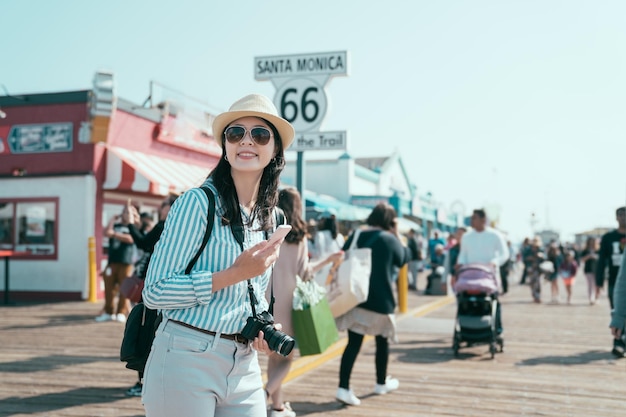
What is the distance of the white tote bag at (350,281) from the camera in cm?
616

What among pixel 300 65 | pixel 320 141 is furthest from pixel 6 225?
pixel 320 141

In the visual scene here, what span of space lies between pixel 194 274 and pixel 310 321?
2.93 m

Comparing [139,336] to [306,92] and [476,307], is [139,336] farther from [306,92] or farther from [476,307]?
[476,307]

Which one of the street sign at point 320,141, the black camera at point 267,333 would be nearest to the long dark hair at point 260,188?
the black camera at point 267,333

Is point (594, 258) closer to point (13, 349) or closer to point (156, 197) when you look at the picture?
point (156, 197)

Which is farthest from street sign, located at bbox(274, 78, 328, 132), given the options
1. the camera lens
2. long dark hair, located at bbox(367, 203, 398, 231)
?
the camera lens

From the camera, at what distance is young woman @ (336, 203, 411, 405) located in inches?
246

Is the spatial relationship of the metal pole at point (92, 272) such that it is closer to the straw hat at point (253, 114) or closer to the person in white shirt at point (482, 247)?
the person in white shirt at point (482, 247)

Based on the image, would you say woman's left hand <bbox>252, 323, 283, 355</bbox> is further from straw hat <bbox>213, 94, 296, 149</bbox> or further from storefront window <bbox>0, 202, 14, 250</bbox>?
storefront window <bbox>0, 202, 14, 250</bbox>

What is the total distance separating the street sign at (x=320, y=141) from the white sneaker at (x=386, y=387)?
→ 2.40 m

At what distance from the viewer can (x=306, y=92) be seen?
7.42 m

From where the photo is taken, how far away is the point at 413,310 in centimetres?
1492

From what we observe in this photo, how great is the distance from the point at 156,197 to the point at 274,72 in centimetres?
1176

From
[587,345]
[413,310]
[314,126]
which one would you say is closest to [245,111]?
[314,126]
